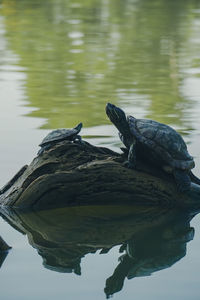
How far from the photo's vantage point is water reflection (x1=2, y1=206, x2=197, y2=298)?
6.56 m

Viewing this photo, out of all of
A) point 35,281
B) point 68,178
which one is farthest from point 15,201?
point 35,281

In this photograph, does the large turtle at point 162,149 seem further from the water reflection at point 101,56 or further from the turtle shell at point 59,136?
the water reflection at point 101,56

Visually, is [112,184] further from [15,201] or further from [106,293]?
[106,293]

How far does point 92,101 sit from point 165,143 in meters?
5.71

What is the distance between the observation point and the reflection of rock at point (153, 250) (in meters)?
6.32

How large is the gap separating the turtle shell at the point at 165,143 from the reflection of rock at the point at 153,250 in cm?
A: 46

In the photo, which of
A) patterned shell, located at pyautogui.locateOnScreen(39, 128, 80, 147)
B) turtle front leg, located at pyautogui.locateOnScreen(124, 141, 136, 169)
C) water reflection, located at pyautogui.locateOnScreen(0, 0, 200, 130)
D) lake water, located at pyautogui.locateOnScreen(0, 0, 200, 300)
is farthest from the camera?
water reflection, located at pyautogui.locateOnScreen(0, 0, 200, 130)

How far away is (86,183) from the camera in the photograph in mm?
7527

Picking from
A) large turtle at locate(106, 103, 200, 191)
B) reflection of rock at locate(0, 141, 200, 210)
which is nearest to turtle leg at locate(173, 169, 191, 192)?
large turtle at locate(106, 103, 200, 191)

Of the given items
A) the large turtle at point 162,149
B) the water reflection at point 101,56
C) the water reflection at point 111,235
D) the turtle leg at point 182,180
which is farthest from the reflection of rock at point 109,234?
the water reflection at point 101,56

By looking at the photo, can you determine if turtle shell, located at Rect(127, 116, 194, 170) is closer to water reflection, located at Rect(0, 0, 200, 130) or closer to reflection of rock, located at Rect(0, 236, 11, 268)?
reflection of rock, located at Rect(0, 236, 11, 268)

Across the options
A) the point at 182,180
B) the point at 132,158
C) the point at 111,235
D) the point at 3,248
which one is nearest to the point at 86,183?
the point at 132,158

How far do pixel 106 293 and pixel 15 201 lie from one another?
77.0 inches

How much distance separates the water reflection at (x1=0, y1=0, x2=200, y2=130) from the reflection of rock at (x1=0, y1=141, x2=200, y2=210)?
3665mm
